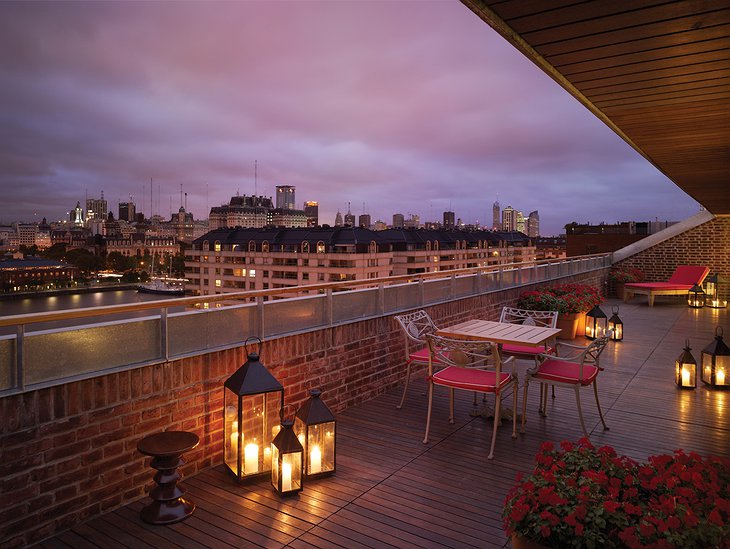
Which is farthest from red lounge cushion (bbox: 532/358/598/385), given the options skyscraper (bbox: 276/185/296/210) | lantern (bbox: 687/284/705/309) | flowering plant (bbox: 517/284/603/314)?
skyscraper (bbox: 276/185/296/210)

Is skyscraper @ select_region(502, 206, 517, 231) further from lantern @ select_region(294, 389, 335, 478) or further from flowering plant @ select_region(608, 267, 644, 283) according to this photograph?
lantern @ select_region(294, 389, 335, 478)

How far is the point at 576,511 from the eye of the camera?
2.09 metres

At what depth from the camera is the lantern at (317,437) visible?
373 centimetres

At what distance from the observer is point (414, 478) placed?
149 inches

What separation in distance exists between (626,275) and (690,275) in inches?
69.8

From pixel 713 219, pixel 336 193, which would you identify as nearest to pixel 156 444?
pixel 713 219

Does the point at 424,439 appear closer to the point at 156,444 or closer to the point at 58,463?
the point at 156,444

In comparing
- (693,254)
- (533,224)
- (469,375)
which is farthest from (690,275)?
(533,224)

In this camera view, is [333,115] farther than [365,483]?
Yes

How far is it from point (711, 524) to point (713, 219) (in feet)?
59.6

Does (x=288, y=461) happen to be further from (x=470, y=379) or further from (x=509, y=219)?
(x=509, y=219)

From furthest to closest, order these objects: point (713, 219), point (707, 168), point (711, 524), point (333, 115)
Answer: point (333, 115) → point (713, 219) → point (707, 168) → point (711, 524)

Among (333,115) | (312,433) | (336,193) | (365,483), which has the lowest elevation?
(365,483)

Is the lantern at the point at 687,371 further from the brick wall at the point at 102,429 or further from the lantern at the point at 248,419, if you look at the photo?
the lantern at the point at 248,419
